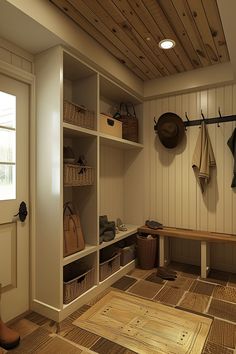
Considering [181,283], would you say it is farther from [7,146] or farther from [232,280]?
[7,146]

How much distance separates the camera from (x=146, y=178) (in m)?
3.52

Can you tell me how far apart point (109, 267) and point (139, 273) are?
0.53m

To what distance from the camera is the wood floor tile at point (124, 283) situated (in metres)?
2.61

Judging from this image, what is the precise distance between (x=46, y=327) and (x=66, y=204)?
41.0 inches

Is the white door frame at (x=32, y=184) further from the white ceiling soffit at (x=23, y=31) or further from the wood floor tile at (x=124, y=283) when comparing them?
the wood floor tile at (x=124, y=283)

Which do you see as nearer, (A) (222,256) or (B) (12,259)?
(B) (12,259)

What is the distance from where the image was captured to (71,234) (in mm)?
2180

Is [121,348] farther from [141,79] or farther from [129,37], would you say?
[141,79]

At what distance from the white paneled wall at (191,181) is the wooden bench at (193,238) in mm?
149

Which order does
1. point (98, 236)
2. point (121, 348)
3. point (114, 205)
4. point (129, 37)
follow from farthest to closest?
point (114, 205), point (98, 236), point (129, 37), point (121, 348)

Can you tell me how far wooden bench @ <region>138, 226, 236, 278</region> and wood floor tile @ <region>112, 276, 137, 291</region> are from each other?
53cm

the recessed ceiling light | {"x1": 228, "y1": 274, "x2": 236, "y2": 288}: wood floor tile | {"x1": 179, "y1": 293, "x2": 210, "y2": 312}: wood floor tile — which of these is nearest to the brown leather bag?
{"x1": 179, "y1": 293, "x2": 210, "y2": 312}: wood floor tile

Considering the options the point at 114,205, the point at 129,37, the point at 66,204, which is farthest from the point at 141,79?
the point at 66,204

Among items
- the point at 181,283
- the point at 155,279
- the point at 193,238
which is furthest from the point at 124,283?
the point at 193,238
